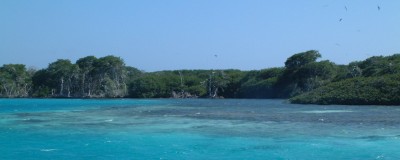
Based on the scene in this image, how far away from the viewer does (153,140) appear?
25.2 m

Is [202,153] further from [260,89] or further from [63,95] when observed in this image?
[63,95]

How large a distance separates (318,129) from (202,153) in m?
11.2

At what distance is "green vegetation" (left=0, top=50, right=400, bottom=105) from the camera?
98.4 metres

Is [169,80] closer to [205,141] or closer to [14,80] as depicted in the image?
[14,80]

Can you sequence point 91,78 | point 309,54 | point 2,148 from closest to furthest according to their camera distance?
point 2,148 → point 309,54 → point 91,78

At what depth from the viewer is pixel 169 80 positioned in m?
130

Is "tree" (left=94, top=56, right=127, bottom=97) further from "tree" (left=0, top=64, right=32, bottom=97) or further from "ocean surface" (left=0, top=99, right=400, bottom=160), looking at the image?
"ocean surface" (left=0, top=99, right=400, bottom=160)

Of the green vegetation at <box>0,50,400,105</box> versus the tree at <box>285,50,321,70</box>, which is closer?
the green vegetation at <box>0,50,400,105</box>

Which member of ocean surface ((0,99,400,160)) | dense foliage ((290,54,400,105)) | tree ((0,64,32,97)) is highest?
tree ((0,64,32,97))

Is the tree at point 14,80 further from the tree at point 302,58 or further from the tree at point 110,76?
the tree at point 302,58

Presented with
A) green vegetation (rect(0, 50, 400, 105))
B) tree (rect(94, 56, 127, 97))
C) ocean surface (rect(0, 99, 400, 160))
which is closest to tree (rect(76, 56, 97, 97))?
green vegetation (rect(0, 50, 400, 105))

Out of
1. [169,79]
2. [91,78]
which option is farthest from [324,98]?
[91,78]

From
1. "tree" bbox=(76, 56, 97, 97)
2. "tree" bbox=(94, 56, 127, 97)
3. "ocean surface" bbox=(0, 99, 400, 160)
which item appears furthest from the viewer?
"tree" bbox=(76, 56, 97, 97)

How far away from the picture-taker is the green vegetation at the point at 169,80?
323ft
